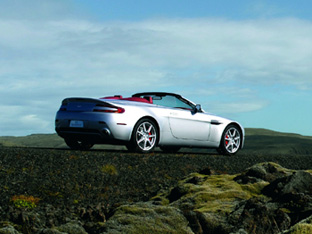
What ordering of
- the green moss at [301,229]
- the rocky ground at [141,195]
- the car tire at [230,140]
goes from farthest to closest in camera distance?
the car tire at [230,140], the rocky ground at [141,195], the green moss at [301,229]

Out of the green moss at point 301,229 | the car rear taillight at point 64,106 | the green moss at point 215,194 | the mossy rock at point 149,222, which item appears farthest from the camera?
the car rear taillight at point 64,106

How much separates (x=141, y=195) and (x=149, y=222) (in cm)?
306

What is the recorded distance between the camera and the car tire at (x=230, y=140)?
45.9 ft

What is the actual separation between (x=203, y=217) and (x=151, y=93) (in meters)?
7.12

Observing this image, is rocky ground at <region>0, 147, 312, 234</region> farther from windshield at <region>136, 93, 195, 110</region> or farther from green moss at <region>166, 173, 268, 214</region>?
windshield at <region>136, 93, 195, 110</region>

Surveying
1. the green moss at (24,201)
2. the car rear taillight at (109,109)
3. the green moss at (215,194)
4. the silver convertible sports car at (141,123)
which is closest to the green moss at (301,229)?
the green moss at (215,194)

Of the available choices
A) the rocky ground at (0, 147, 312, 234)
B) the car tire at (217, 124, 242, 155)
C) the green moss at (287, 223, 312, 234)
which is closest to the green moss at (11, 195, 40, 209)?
the rocky ground at (0, 147, 312, 234)

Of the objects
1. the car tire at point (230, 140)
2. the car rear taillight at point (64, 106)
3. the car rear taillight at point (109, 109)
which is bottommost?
the car tire at point (230, 140)

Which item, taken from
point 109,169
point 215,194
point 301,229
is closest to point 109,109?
point 109,169

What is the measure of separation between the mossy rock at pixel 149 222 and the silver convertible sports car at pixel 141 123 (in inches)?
193

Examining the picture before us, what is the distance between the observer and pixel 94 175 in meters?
9.61

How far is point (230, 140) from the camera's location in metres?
14.2

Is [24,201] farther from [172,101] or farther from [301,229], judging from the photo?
[172,101]

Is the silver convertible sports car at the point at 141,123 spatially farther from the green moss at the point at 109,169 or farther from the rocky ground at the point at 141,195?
the green moss at the point at 109,169
